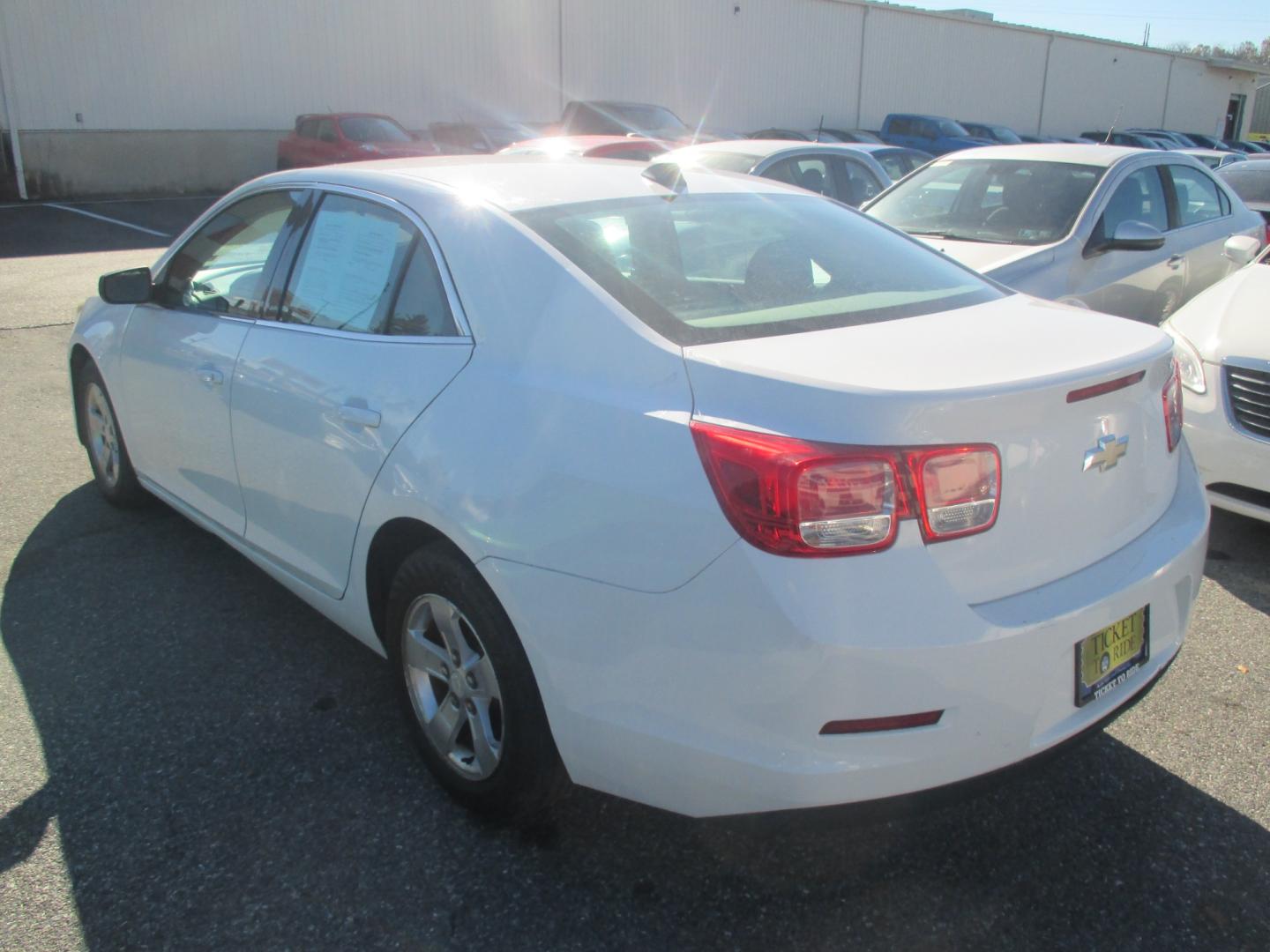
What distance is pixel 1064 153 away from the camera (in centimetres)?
711

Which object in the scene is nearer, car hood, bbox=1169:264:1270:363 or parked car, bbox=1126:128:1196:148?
car hood, bbox=1169:264:1270:363

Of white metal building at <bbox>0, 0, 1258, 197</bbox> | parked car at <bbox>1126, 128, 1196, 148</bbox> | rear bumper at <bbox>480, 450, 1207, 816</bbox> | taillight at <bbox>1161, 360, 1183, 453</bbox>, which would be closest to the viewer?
rear bumper at <bbox>480, 450, 1207, 816</bbox>

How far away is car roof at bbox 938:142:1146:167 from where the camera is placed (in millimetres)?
6875

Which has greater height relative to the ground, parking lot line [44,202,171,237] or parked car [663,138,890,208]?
parked car [663,138,890,208]

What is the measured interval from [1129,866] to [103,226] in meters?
17.8

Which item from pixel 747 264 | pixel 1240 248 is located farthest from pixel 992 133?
pixel 747 264

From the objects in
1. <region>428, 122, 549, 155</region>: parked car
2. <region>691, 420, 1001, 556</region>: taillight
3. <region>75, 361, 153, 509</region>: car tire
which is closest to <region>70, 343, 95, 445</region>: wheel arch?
<region>75, 361, 153, 509</region>: car tire

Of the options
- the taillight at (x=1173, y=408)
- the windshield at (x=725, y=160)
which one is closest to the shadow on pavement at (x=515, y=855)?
the taillight at (x=1173, y=408)

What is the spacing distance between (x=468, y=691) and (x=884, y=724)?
1075 millimetres

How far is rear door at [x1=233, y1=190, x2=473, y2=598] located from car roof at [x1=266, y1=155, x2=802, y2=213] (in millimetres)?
97

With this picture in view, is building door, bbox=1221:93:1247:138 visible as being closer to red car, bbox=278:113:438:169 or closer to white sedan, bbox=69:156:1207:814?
red car, bbox=278:113:438:169

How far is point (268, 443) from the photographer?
10.8 ft

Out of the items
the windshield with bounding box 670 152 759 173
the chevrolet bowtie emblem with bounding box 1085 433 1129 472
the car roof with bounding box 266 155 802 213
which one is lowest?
the chevrolet bowtie emblem with bounding box 1085 433 1129 472

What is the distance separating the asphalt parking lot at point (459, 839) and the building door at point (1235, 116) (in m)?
54.4
